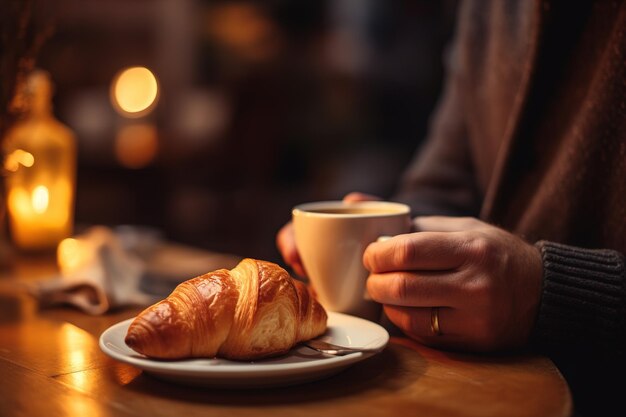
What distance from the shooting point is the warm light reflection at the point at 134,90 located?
13.7ft

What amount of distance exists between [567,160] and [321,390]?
0.62 m

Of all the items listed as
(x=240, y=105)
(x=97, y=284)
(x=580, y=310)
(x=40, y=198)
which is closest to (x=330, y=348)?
(x=580, y=310)

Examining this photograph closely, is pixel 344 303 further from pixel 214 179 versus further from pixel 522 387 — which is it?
pixel 214 179

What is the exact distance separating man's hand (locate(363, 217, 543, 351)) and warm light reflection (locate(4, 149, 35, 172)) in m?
0.64

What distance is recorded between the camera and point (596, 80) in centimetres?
105

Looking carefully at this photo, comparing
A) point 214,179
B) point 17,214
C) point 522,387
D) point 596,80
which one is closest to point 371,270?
point 522,387

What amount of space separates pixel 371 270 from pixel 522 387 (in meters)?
Answer: 0.20

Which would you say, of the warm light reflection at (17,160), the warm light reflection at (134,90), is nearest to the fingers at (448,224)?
the warm light reflection at (17,160)

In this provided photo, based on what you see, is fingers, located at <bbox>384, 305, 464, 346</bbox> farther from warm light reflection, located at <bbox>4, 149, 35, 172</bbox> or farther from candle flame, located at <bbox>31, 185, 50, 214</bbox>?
candle flame, located at <bbox>31, 185, 50, 214</bbox>

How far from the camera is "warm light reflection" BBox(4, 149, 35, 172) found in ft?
3.74

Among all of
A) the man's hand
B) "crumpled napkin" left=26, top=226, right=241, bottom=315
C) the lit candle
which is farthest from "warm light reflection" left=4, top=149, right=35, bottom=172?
the man's hand

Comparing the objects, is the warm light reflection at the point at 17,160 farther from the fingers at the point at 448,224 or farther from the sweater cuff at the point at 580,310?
the sweater cuff at the point at 580,310

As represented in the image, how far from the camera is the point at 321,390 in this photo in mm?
644

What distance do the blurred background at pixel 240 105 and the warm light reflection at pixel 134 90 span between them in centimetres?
9
